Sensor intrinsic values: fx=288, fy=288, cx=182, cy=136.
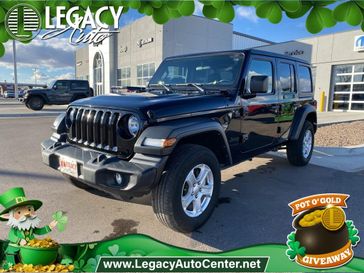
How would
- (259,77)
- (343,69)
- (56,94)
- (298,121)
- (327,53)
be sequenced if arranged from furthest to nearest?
(327,53) → (343,69) → (56,94) → (298,121) → (259,77)

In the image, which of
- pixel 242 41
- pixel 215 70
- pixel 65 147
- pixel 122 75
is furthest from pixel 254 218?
pixel 122 75

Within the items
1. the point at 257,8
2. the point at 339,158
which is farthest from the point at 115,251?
the point at 339,158

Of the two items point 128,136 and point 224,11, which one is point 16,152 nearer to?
point 128,136

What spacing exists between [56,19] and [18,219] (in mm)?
1339

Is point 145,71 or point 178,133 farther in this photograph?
point 145,71

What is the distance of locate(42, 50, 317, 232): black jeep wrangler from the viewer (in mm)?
2648

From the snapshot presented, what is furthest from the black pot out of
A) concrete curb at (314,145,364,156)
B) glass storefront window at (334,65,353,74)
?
glass storefront window at (334,65,353,74)

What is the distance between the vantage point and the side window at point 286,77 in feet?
15.6

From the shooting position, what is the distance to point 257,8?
163cm

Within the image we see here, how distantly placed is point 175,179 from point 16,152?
535 cm

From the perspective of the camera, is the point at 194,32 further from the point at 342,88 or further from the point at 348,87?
the point at 342,88

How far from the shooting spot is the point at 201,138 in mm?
3266

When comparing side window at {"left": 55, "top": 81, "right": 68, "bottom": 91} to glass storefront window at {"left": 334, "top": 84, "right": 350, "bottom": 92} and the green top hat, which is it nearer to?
the green top hat

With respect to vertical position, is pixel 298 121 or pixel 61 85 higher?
pixel 61 85
